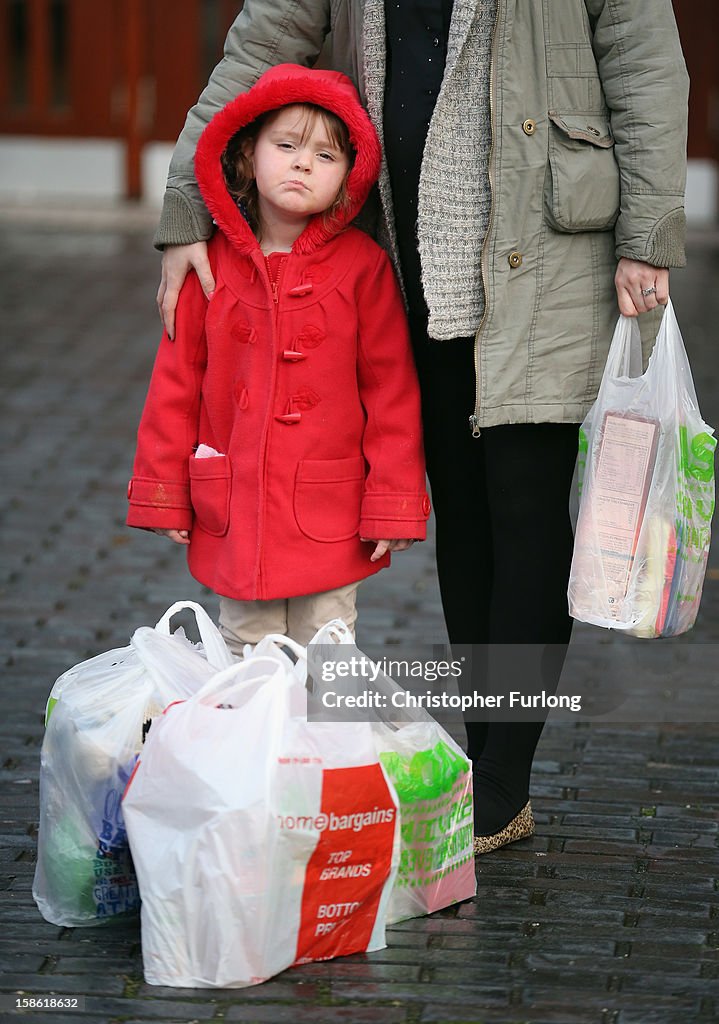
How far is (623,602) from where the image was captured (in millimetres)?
3256

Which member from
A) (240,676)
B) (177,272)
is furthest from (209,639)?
(177,272)

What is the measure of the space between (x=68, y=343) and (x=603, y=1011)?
703cm

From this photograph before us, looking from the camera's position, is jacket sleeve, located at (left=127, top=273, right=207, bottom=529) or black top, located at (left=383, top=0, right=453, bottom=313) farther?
jacket sleeve, located at (left=127, top=273, right=207, bottom=529)

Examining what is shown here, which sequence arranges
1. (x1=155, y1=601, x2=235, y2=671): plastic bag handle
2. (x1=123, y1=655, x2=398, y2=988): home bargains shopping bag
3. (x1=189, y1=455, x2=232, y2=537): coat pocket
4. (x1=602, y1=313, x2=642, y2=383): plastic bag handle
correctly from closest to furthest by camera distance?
(x1=123, y1=655, x2=398, y2=988): home bargains shopping bag → (x1=155, y1=601, x2=235, y2=671): plastic bag handle → (x1=602, y1=313, x2=642, y2=383): plastic bag handle → (x1=189, y1=455, x2=232, y2=537): coat pocket

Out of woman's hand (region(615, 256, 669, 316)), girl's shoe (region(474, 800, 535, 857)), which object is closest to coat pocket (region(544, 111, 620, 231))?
woman's hand (region(615, 256, 669, 316))

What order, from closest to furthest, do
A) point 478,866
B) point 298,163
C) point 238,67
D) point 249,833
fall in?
point 249,833
point 298,163
point 478,866
point 238,67

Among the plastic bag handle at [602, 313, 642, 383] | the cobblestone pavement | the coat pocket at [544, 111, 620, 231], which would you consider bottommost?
the cobblestone pavement

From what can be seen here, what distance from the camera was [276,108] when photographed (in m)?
3.32

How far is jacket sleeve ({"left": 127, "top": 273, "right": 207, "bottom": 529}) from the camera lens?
3.44 meters

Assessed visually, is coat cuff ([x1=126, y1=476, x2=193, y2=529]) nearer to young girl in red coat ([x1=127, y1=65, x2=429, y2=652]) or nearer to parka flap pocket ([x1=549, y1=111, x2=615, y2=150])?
young girl in red coat ([x1=127, y1=65, x2=429, y2=652])

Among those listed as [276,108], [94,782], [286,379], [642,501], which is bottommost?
[94,782]

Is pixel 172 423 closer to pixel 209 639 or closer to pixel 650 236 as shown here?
pixel 209 639

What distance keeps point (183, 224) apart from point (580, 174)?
31.9 inches

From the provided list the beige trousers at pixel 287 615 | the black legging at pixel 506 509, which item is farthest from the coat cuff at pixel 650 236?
the beige trousers at pixel 287 615
